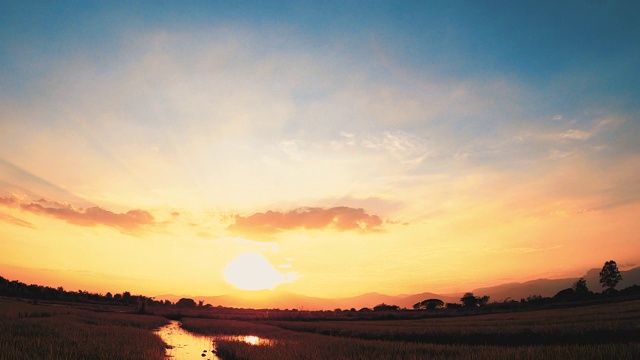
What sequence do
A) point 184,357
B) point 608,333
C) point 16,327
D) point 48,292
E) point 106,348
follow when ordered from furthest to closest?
point 48,292, point 16,327, point 184,357, point 608,333, point 106,348

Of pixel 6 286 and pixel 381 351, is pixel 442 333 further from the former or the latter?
pixel 6 286

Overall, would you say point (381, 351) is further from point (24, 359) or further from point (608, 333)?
point (24, 359)

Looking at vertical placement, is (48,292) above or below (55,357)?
below

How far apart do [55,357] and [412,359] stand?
12.1 metres

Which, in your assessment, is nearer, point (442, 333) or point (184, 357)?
point (184, 357)

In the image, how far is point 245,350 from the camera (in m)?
17.3

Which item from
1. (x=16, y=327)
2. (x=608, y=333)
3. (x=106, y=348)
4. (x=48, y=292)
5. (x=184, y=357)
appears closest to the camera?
(x=106, y=348)

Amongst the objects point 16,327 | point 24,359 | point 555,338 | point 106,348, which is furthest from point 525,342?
point 16,327

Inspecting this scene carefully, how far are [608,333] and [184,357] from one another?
65.9 feet

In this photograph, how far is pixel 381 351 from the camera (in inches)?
615

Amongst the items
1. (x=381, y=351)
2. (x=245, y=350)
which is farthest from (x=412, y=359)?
(x=245, y=350)

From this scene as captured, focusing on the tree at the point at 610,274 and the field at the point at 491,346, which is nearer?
the field at the point at 491,346

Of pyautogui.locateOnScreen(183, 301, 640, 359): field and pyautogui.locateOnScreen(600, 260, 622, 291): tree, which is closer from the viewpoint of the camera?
pyautogui.locateOnScreen(183, 301, 640, 359): field

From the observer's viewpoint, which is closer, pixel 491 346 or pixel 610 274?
pixel 491 346
